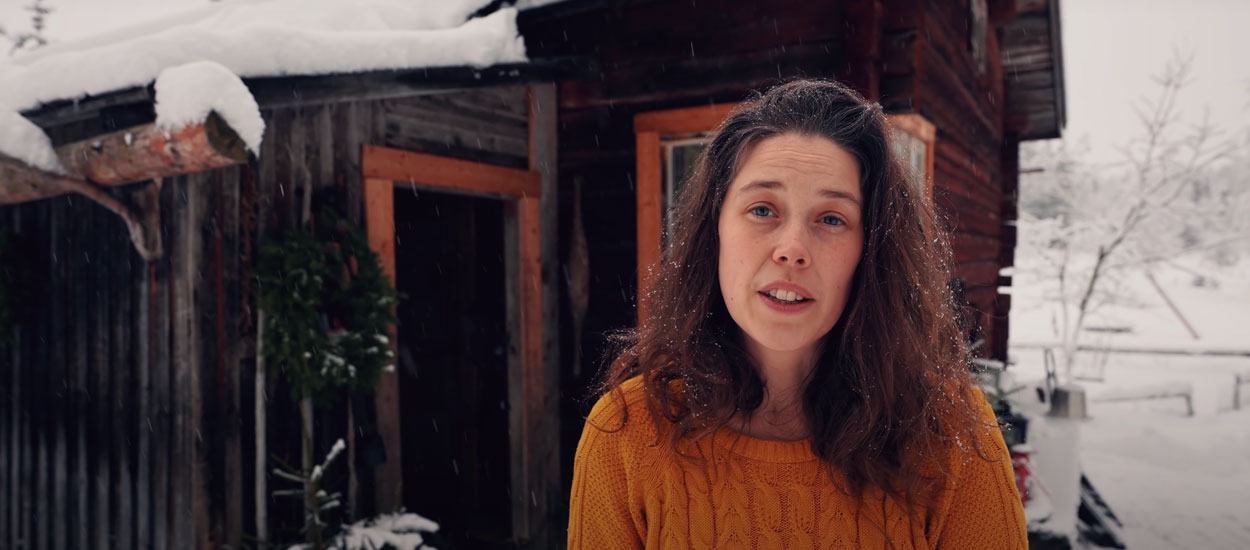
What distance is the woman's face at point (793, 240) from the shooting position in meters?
1.38

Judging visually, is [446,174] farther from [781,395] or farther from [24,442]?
[781,395]

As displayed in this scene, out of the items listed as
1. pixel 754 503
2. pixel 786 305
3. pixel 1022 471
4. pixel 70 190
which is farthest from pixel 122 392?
pixel 1022 471

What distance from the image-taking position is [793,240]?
4.45ft

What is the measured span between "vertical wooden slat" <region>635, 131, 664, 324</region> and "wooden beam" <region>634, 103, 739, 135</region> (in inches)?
2.2

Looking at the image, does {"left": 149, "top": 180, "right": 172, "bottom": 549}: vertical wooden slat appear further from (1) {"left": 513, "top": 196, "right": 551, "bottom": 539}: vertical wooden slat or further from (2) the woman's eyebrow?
(2) the woman's eyebrow

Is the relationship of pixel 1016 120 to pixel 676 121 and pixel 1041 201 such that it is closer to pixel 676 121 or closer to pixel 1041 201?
pixel 676 121

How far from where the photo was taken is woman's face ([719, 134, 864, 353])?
1382mm

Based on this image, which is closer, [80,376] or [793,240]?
[793,240]

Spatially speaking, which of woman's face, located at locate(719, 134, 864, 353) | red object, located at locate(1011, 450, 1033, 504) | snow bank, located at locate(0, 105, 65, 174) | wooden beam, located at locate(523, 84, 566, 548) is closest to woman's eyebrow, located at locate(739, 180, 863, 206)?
woman's face, located at locate(719, 134, 864, 353)

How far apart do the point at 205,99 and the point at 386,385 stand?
2205mm

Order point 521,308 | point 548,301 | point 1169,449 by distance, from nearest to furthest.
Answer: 1. point 521,308
2. point 548,301
3. point 1169,449

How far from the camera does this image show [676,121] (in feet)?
16.0


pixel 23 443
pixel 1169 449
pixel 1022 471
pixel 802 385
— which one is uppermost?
pixel 802 385

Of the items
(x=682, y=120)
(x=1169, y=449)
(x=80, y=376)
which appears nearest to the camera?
(x=80, y=376)
